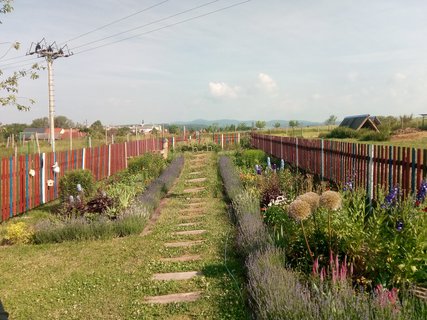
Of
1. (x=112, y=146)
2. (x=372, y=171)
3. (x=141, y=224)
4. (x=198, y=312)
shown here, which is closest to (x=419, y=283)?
(x=198, y=312)

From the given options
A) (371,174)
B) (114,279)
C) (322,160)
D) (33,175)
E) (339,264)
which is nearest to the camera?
(339,264)

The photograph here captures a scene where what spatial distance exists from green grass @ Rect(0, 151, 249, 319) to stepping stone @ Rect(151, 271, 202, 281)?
0.33 ft

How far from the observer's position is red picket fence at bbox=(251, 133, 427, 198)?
6.13m

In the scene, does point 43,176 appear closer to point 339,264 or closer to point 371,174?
point 371,174

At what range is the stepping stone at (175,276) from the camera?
4.62 metres

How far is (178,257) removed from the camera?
5.43m

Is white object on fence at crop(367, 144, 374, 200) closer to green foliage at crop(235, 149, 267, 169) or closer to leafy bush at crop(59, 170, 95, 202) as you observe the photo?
leafy bush at crop(59, 170, 95, 202)

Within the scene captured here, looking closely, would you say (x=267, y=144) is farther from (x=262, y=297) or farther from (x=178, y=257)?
(x=262, y=297)

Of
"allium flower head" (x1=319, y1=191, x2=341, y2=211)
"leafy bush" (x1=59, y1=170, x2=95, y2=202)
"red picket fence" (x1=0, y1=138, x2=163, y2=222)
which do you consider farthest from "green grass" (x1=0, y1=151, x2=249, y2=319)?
"leafy bush" (x1=59, y1=170, x2=95, y2=202)

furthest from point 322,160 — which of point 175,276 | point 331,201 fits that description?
point 331,201

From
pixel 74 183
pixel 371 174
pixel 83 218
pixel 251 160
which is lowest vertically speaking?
pixel 83 218

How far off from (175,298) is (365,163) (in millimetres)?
5097

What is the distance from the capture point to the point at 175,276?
4676mm

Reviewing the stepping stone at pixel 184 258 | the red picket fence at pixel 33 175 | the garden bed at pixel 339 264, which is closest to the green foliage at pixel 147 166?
the red picket fence at pixel 33 175
